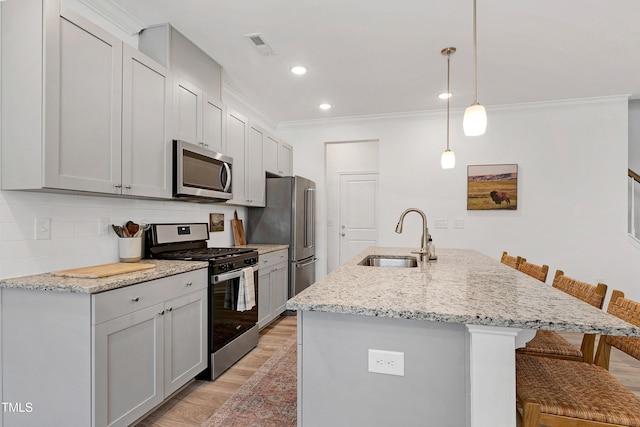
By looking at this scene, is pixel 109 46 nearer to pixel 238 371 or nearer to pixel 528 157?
pixel 238 371

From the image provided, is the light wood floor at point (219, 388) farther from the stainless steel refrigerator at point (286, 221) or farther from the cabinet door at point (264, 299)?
the stainless steel refrigerator at point (286, 221)

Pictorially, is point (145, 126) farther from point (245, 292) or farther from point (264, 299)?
point (264, 299)

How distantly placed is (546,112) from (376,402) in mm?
4489

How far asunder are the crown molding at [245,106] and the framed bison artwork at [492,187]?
2.87m

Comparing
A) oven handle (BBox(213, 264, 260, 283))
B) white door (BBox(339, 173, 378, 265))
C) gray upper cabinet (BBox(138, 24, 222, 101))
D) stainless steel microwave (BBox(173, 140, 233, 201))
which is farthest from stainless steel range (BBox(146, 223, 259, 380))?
white door (BBox(339, 173, 378, 265))

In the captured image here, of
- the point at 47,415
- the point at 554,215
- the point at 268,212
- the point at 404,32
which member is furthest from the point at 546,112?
the point at 47,415

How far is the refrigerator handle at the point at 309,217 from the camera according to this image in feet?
15.0

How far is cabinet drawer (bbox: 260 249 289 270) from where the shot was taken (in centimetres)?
353

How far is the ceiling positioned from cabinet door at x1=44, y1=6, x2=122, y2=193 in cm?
64

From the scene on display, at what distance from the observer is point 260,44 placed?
2861 millimetres

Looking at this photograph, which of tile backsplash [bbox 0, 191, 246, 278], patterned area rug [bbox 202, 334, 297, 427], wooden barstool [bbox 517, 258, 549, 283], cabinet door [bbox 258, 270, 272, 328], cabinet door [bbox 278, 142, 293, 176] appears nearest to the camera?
tile backsplash [bbox 0, 191, 246, 278]

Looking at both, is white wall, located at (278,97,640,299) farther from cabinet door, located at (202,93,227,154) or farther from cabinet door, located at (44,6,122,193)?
cabinet door, located at (44,6,122,193)

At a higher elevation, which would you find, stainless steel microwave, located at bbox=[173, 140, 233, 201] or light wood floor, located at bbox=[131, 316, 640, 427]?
stainless steel microwave, located at bbox=[173, 140, 233, 201]

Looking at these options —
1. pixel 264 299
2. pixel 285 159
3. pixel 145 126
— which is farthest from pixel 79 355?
pixel 285 159
